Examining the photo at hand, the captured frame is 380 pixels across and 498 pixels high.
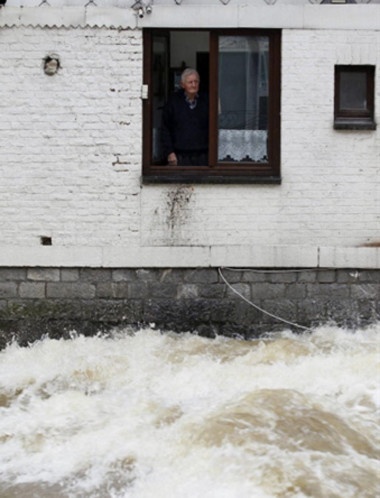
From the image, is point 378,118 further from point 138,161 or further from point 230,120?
point 138,161

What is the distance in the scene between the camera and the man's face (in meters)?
8.06

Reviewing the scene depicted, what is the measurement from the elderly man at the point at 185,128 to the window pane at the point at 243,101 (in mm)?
186

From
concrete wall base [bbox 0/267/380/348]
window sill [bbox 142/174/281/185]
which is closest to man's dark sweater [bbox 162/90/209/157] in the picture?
window sill [bbox 142/174/281/185]

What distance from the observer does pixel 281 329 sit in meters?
8.01

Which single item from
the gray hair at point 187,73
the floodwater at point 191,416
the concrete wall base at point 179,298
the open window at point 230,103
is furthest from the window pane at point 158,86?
the floodwater at point 191,416

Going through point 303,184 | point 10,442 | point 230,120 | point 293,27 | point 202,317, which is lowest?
point 10,442

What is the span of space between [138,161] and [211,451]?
3.61 meters

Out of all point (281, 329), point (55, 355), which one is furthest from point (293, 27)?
point (55, 355)

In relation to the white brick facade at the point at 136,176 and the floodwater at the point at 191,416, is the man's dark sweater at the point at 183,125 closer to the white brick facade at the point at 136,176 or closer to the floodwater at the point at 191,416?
the white brick facade at the point at 136,176

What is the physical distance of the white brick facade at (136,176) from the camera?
790 centimetres

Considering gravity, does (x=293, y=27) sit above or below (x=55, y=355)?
above

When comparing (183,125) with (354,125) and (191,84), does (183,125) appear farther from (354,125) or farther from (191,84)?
(354,125)

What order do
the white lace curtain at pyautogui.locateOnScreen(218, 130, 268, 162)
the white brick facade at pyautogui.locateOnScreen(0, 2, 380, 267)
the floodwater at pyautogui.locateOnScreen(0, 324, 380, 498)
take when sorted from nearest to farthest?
1. the floodwater at pyautogui.locateOnScreen(0, 324, 380, 498)
2. the white brick facade at pyautogui.locateOnScreen(0, 2, 380, 267)
3. the white lace curtain at pyautogui.locateOnScreen(218, 130, 268, 162)

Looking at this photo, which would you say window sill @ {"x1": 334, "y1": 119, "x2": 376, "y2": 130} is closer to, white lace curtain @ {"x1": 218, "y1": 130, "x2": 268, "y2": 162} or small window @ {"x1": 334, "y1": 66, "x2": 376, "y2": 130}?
small window @ {"x1": 334, "y1": 66, "x2": 376, "y2": 130}
